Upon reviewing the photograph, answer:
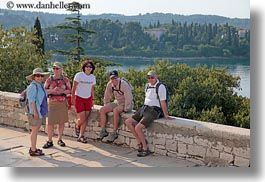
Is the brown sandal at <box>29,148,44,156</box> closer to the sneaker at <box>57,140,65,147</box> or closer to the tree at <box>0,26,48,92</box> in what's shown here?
the sneaker at <box>57,140,65,147</box>

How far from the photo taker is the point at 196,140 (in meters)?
5.27

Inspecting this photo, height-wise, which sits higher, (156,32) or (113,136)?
(156,32)

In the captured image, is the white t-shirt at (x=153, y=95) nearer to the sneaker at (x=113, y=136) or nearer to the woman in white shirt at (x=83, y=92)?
the sneaker at (x=113, y=136)

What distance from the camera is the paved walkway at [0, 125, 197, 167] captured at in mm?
5305

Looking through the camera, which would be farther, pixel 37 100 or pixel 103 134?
pixel 103 134

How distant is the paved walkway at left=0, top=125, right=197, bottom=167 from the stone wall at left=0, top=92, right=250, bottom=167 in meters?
0.11

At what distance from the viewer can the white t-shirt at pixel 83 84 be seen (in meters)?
5.88

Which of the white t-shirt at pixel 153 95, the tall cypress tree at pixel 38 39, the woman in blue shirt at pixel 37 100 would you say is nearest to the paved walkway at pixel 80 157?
the woman in blue shirt at pixel 37 100

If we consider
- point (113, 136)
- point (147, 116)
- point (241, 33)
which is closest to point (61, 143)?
point (113, 136)

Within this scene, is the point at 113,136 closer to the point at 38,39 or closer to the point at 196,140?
the point at 196,140

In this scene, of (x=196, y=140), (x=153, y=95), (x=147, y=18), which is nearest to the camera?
(x=196, y=140)

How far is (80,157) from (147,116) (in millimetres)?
1005

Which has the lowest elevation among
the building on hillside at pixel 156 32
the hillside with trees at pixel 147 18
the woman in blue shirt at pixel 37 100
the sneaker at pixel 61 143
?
the sneaker at pixel 61 143

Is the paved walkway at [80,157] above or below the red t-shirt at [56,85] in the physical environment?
below
